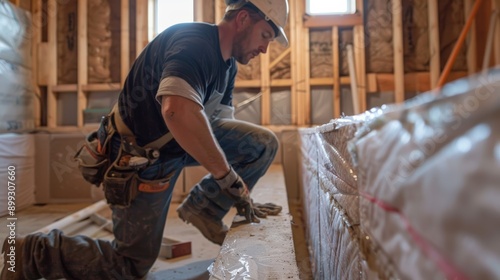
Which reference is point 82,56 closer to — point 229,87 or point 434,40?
point 229,87

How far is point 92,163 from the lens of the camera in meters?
1.74

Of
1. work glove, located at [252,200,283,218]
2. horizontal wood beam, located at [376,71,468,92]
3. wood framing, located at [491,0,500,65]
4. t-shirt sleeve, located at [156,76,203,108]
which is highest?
wood framing, located at [491,0,500,65]

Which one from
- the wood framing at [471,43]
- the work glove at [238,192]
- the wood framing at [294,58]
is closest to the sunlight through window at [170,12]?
the wood framing at [294,58]

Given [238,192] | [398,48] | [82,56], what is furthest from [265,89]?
[238,192]

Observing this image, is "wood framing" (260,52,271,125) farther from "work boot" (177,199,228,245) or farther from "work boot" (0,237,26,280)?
"work boot" (0,237,26,280)

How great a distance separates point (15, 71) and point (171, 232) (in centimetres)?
267

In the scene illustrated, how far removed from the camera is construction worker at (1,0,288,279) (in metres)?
1.60

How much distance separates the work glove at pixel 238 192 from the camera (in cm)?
152

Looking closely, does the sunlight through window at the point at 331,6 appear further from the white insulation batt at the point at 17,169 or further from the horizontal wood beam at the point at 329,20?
the white insulation batt at the point at 17,169

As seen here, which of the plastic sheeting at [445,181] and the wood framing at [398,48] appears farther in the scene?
the wood framing at [398,48]

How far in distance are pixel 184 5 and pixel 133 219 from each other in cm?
350

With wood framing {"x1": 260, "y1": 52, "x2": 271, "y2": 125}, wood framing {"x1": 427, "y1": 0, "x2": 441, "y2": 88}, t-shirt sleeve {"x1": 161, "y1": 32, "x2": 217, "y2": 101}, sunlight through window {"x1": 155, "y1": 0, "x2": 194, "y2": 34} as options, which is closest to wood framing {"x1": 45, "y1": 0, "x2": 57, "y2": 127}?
sunlight through window {"x1": 155, "y1": 0, "x2": 194, "y2": 34}

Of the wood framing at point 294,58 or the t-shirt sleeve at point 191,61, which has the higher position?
the wood framing at point 294,58

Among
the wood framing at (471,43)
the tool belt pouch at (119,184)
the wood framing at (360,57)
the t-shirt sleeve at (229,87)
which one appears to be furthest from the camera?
the wood framing at (360,57)
